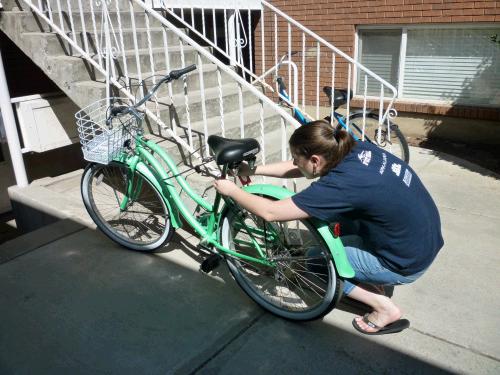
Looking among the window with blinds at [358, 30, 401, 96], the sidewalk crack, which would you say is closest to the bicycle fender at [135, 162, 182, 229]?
the sidewalk crack

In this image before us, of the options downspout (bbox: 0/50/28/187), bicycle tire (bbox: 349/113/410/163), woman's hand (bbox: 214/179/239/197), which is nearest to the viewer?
woman's hand (bbox: 214/179/239/197)

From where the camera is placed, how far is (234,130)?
408 cm

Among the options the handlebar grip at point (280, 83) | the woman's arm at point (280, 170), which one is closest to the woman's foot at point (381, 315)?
the woman's arm at point (280, 170)

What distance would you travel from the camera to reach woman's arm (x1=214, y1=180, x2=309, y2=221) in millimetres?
2258

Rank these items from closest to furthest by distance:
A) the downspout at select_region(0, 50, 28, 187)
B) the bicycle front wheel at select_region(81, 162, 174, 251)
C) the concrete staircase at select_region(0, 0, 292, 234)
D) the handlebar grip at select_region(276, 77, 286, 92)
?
the bicycle front wheel at select_region(81, 162, 174, 251), the concrete staircase at select_region(0, 0, 292, 234), the downspout at select_region(0, 50, 28, 187), the handlebar grip at select_region(276, 77, 286, 92)

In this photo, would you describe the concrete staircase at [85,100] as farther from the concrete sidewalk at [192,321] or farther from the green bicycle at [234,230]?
the concrete sidewalk at [192,321]

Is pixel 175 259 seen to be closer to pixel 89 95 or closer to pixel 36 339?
pixel 36 339

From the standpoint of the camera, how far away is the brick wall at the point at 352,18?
5570 millimetres

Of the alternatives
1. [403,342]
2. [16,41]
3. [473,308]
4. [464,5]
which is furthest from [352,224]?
[464,5]

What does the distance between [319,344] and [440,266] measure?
3.94 ft

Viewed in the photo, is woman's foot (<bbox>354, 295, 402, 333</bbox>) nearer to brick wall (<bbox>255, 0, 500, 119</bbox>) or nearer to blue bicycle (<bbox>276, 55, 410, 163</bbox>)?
blue bicycle (<bbox>276, 55, 410, 163</bbox>)

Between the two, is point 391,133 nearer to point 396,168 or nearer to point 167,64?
point 167,64

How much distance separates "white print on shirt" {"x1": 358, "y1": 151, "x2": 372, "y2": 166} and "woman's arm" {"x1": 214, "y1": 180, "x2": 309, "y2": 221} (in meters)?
0.38

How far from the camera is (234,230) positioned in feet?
9.46
